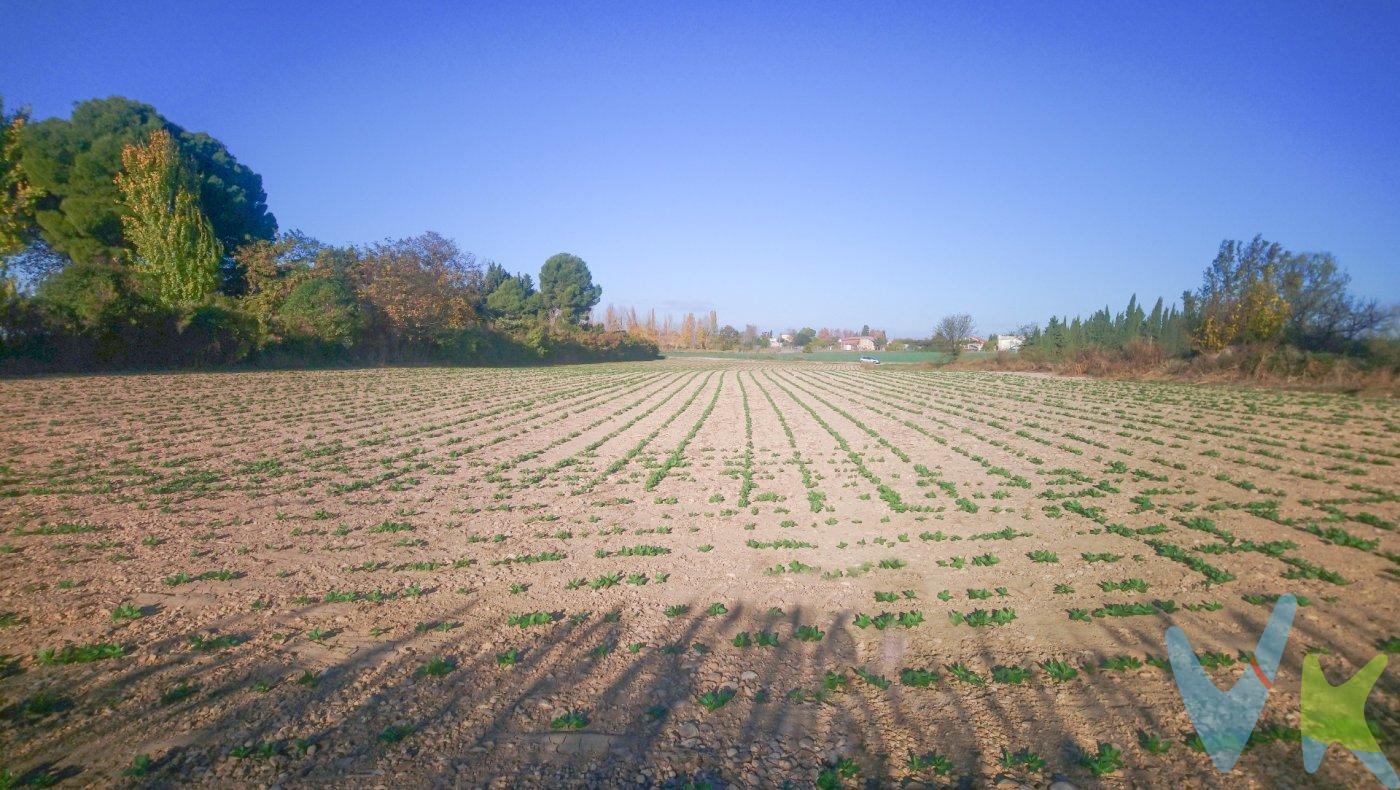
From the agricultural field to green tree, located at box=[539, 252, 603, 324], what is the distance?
91.8 meters

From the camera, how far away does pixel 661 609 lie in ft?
21.6

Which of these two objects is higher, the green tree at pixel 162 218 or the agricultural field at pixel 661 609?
the green tree at pixel 162 218

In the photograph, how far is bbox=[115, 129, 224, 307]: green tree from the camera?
3481cm

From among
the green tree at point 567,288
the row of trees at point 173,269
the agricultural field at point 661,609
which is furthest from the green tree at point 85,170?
the green tree at point 567,288

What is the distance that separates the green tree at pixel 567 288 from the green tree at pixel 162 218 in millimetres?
67141

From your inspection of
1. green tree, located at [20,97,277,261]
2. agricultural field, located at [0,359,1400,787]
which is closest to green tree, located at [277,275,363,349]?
green tree, located at [20,97,277,261]

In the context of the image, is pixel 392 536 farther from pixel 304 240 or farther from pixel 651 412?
pixel 304 240

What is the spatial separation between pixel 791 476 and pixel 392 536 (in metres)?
7.75

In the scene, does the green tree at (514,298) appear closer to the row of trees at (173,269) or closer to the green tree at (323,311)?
the row of trees at (173,269)

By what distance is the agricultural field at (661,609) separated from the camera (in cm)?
409

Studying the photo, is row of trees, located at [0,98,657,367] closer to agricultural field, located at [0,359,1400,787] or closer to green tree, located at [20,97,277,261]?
green tree, located at [20,97,277,261]

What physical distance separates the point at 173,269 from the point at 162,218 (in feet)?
9.95

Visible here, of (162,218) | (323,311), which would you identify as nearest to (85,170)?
(162,218)

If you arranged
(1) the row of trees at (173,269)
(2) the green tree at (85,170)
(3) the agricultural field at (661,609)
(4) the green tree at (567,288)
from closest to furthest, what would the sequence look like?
(3) the agricultural field at (661,609) < (1) the row of trees at (173,269) < (2) the green tree at (85,170) < (4) the green tree at (567,288)
